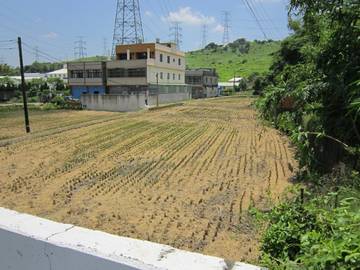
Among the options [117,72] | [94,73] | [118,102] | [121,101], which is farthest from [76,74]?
[121,101]

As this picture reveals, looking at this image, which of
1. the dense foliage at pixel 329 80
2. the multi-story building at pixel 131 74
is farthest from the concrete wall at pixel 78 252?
the multi-story building at pixel 131 74

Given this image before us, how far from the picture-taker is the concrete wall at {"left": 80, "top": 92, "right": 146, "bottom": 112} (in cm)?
3391

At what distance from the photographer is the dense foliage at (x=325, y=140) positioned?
1.68 m

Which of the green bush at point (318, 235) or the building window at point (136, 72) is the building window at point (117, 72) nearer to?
the building window at point (136, 72)

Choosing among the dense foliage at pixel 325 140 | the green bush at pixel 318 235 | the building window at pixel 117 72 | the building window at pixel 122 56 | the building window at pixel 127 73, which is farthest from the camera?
the building window at pixel 122 56

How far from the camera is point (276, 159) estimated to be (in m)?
11.9

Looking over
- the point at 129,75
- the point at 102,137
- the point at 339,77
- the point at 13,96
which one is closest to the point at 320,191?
the point at 339,77

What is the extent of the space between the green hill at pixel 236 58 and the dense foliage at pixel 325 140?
70379 millimetres

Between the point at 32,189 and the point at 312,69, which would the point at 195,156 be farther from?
the point at 312,69

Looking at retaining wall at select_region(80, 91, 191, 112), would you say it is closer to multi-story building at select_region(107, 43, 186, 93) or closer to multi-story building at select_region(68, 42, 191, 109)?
multi-story building at select_region(68, 42, 191, 109)

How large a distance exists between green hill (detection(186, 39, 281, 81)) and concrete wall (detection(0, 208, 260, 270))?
247ft


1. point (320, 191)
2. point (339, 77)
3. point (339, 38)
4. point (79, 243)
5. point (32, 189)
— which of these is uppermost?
point (339, 38)

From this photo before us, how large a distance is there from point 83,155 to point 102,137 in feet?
14.6

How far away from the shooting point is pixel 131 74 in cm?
4100
